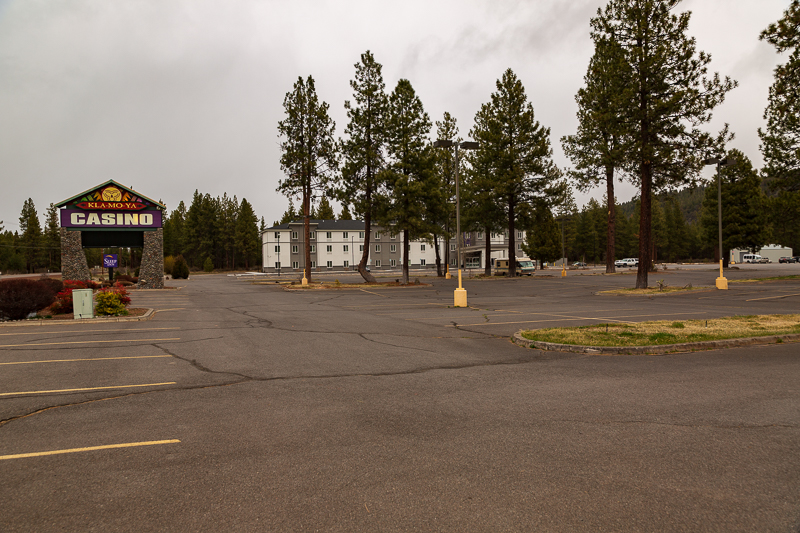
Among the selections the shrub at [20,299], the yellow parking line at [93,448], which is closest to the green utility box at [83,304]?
the shrub at [20,299]

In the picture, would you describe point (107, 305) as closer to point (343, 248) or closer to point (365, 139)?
point (365, 139)

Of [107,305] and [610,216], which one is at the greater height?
[610,216]

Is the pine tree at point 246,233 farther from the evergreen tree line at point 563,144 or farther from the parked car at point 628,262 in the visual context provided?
the parked car at point 628,262

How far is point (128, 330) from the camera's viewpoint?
14289 mm

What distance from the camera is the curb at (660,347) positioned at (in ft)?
31.6

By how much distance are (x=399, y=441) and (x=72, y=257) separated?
4027 centimetres

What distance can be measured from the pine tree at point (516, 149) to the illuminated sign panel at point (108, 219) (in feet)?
97.4

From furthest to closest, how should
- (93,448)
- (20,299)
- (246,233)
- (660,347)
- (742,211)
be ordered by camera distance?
1. (246,233)
2. (742,211)
3. (20,299)
4. (660,347)
5. (93,448)

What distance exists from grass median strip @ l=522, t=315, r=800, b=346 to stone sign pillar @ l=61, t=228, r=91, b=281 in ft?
122

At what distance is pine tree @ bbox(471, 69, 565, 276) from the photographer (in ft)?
145

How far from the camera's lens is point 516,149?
4459 centimetres

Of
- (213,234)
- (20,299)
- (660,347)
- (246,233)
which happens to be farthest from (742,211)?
(213,234)

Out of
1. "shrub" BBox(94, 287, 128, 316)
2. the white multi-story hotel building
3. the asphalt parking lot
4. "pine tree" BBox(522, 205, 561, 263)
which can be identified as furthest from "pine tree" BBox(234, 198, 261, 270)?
the asphalt parking lot

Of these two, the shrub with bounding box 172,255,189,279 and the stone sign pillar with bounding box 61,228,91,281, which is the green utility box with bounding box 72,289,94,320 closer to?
the stone sign pillar with bounding box 61,228,91,281
